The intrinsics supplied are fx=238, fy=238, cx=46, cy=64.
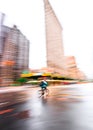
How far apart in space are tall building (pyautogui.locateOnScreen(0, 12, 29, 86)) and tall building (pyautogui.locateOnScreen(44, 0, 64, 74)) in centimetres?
2465

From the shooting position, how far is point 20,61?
178750 mm

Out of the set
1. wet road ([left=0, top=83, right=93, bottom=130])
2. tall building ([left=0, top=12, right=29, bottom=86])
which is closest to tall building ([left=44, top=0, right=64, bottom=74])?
tall building ([left=0, top=12, right=29, bottom=86])

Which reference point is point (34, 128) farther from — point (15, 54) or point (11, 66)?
point (15, 54)

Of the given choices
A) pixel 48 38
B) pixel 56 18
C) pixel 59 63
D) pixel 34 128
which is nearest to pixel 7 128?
pixel 34 128

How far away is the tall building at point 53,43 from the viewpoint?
154625 mm

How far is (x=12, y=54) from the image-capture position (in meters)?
175

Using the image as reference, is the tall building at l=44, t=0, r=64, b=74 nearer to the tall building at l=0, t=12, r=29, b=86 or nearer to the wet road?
the tall building at l=0, t=12, r=29, b=86

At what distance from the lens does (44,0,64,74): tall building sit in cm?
15462

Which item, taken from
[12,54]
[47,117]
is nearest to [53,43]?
[12,54]

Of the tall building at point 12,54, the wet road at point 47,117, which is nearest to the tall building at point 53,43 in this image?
the tall building at point 12,54

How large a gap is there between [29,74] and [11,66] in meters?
53.0

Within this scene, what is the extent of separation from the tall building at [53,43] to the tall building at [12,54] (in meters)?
24.6

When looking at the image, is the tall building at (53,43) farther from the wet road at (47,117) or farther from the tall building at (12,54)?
the wet road at (47,117)

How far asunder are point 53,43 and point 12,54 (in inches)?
1238
